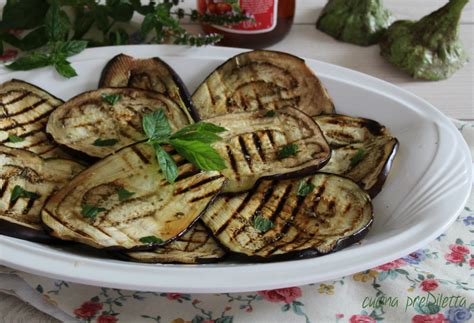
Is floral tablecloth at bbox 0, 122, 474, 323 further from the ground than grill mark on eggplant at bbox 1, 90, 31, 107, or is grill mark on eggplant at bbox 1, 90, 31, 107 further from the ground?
grill mark on eggplant at bbox 1, 90, 31, 107

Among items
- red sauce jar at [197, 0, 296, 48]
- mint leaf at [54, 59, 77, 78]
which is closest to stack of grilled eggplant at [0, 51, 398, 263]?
mint leaf at [54, 59, 77, 78]

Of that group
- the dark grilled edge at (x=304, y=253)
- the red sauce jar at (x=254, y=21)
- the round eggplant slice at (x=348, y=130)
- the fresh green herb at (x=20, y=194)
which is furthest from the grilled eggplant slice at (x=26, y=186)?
the red sauce jar at (x=254, y=21)

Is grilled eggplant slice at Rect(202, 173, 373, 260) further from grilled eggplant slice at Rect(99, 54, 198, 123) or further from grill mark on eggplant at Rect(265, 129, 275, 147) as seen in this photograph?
grilled eggplant slice at Rect(99, 54, 198, 123)

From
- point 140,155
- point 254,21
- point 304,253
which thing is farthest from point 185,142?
point 254,21

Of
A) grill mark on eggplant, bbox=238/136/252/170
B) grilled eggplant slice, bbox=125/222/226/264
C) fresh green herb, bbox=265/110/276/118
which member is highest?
fresh green herb, bbox=265/110/276/118

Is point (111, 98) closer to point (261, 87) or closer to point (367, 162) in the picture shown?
point (261, 87)
